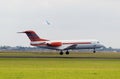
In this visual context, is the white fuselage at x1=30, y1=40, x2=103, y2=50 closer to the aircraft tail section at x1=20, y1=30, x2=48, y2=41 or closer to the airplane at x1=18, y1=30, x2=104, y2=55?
the airplane at x1=18, y1=30, x2=104, y2=55

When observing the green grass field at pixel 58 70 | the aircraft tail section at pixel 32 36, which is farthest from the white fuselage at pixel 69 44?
the green grass field at pixel 58 70

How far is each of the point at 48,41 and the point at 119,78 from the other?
341 feet

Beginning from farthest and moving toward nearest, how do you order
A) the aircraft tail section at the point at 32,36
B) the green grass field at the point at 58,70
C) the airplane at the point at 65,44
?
the aircraft tail section at the point at 32,36, the airplane at the point at 65,44, the green grass field at the point at 58,70

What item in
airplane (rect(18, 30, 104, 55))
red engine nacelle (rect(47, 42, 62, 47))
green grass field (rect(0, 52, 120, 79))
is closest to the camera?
green grass field (rect(0, 52, 120, 79))

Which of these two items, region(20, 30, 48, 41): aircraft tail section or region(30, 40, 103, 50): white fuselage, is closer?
region(30, 40, 103, 50): white fuselage

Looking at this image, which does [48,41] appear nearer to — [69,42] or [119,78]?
[69,42]

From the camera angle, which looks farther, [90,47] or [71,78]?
[90,47]

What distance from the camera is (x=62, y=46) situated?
447 ft

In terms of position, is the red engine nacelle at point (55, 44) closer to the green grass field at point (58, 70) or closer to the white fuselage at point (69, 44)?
the white fuselage at point (69, 44)

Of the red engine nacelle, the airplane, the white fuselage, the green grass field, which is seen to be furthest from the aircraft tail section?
the green grass field

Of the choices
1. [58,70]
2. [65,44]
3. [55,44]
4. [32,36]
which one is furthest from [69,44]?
[58,70]

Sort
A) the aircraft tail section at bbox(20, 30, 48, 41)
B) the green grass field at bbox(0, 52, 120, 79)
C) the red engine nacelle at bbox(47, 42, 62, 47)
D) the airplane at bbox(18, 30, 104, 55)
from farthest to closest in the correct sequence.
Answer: the aircraft tail section at bbox(20, 30, 48, 41) < the red engine nacelle at bbox(47, 42, 62, 47) < the airplane at bbox(18, 30, 104, 55) < the green grass field at bbox(0, 52, 120, 79)

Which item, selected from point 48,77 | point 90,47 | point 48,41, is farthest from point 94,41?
point 48,77

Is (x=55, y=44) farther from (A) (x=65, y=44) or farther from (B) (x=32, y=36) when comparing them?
(B) (x=32, y=36)
